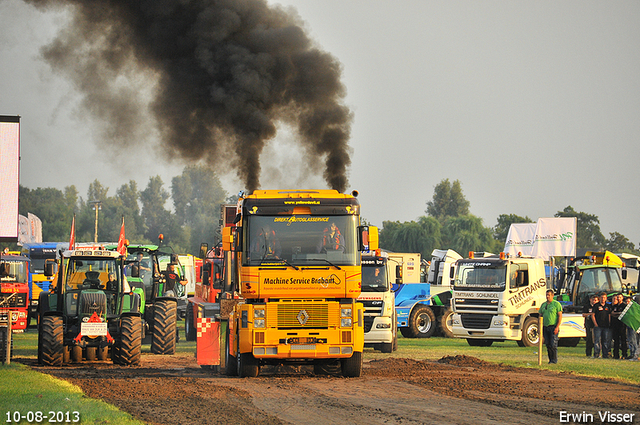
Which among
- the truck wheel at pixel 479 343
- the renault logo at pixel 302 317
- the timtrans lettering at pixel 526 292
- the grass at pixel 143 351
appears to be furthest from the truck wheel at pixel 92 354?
the truck wheel at pixel 479 343

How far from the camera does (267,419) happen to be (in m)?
10.6

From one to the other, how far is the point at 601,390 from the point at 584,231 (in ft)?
342

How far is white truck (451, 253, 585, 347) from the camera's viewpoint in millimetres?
24531

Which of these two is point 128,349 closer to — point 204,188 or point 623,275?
point 623,275

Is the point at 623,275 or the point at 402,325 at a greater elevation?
the point at 623,275

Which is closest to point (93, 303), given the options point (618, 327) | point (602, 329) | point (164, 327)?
point (164, 327)

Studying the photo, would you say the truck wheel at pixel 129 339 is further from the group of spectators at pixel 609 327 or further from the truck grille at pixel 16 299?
the group of spectators at pixel 609 327

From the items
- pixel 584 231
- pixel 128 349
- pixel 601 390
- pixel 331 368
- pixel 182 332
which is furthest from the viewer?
pixel 584 231

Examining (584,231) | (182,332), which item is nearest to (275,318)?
(182,332)

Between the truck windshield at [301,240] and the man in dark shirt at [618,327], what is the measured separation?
1033cm

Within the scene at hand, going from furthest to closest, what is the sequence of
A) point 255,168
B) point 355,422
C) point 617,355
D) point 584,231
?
1. point 584,231
2. point 255,168
3. point 617,355
4. point 355,422

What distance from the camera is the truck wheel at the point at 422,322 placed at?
28750mm

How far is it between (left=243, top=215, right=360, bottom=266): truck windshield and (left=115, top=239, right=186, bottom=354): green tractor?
229 inches

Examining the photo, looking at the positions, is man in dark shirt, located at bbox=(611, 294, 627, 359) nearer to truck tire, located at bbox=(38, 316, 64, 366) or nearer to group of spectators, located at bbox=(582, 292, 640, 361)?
group of spectators, located at bbox=(582, 292, 640, 361)
